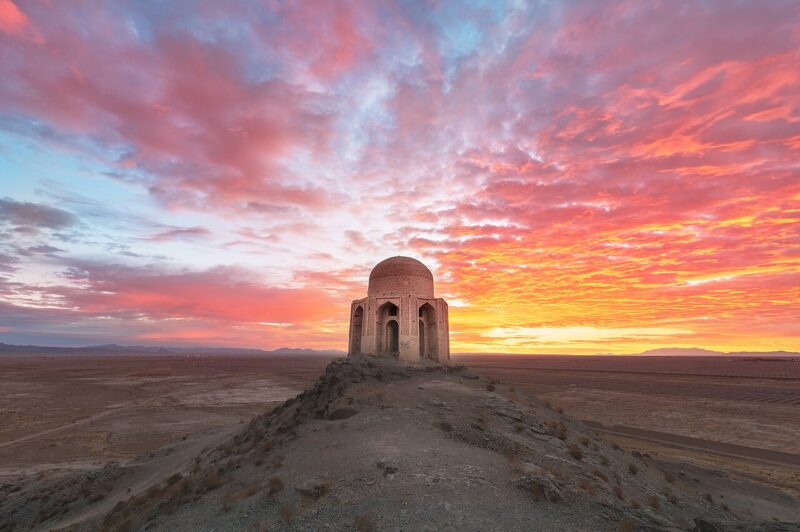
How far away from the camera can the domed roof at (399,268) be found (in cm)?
2693

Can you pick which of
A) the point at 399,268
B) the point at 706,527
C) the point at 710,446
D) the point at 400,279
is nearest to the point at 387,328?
the point at 400,279

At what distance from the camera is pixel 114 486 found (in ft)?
52.6

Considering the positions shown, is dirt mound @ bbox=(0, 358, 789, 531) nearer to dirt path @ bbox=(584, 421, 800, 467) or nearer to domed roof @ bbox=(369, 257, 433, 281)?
dirt path @ bbox=(584, 421, 800, 467)

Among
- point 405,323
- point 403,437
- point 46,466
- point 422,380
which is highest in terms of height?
point 405,323

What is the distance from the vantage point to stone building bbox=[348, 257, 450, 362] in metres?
25.7

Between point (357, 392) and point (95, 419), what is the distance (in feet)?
84.9

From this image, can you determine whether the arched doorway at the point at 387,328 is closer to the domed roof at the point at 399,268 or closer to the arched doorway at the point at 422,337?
the arched doorway at the point at 422,337

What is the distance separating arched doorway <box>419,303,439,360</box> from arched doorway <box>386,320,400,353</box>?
181 cm

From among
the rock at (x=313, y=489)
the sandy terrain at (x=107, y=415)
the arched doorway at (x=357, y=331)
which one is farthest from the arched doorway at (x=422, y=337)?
the rock at (x=313, y=489)

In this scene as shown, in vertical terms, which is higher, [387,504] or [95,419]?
[387,504]

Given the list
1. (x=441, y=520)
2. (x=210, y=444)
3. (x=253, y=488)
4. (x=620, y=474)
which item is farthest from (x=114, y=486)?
(x=620, y=474)

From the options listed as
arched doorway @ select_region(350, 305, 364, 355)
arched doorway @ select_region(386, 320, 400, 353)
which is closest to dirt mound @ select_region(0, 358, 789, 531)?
arched doorway @ select_region(350, 305, 364, 355)

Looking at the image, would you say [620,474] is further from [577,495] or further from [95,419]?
[95,419]

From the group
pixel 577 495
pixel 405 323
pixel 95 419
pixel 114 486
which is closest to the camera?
pixel 577 495
